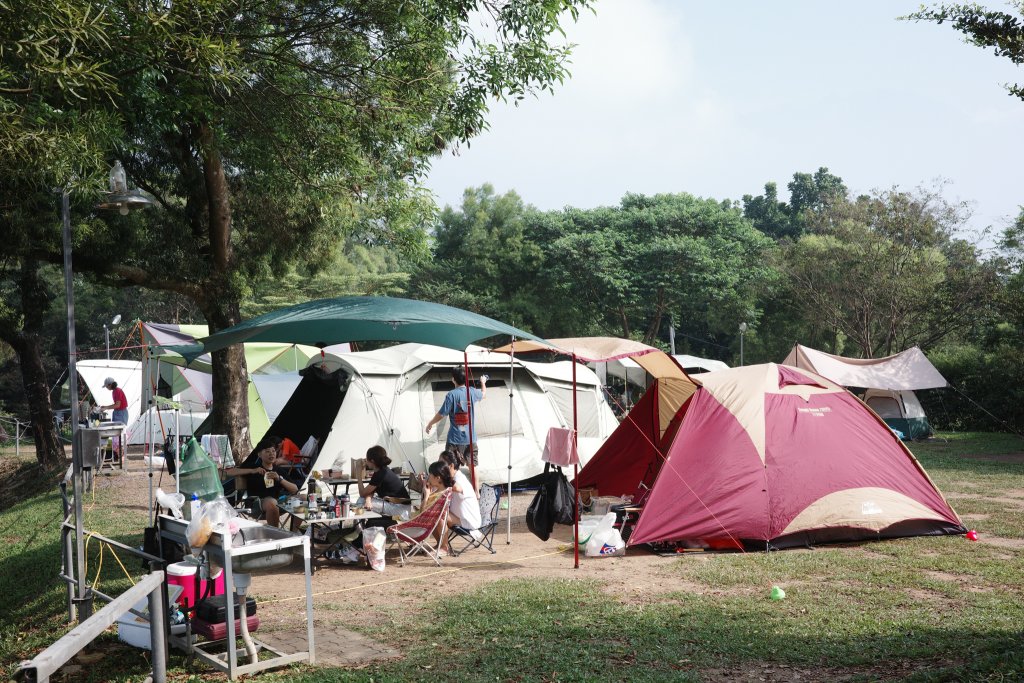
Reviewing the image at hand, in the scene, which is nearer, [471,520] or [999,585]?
[999,585]

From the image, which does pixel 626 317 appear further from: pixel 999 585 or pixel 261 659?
pixel 261 659

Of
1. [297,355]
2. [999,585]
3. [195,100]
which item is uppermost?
[195,100]

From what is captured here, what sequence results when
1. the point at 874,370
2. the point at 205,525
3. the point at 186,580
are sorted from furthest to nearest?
1. the point at 874,370
2. the point at 186,580
3. the point at 205,525

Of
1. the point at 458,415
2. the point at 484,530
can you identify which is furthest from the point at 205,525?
the point at 458,415

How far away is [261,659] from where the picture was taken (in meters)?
4.99

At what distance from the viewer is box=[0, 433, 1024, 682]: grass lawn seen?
4727 millimetres

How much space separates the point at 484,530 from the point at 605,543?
1166 millimetres

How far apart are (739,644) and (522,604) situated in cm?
160

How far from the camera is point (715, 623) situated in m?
5.67

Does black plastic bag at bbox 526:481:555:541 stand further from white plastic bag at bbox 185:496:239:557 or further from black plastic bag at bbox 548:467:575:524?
white plastic bag at bbox 185:496:239:557

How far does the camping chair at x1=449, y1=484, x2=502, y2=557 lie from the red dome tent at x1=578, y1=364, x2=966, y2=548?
1.36 metres

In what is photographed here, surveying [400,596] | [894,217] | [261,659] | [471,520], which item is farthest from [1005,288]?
[261,659]

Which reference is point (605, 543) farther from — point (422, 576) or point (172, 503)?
point (172, 503)

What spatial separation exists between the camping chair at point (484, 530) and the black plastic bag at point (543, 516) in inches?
15.1
